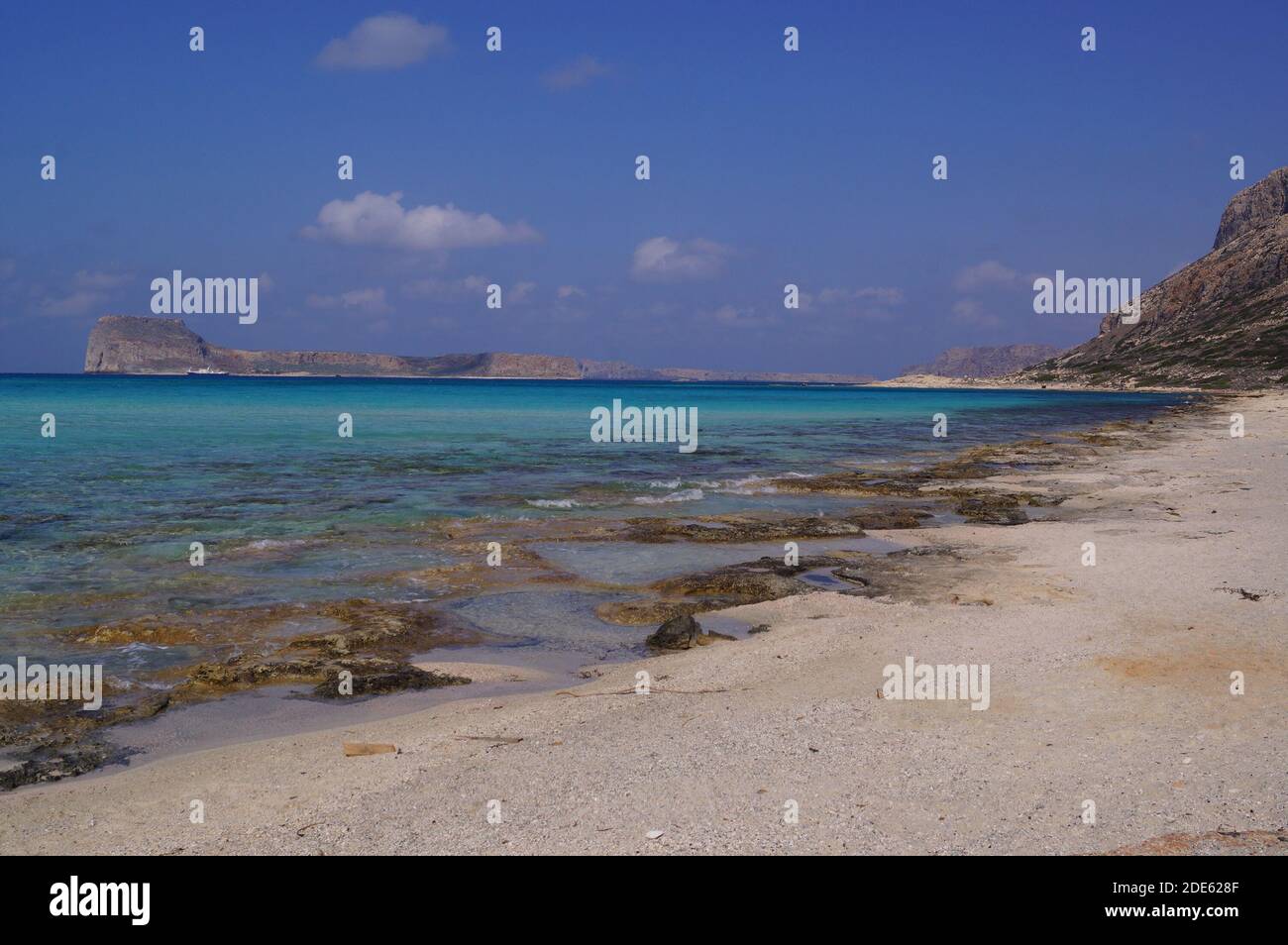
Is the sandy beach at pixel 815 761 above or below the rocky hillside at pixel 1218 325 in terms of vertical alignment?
below

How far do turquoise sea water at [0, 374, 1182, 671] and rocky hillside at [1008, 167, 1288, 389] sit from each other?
76802 mm

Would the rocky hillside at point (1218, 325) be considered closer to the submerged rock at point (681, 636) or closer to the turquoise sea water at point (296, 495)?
the turquoise sea water at point (296, 495)

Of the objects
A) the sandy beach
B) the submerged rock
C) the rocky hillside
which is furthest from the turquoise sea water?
the rocky hillside

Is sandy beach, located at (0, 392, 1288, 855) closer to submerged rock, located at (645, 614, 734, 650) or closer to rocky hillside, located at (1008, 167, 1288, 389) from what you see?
submerged rock, located at (645, 614, 734, 650)

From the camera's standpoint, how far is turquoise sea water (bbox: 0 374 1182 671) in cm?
1423

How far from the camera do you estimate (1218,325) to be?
141 m

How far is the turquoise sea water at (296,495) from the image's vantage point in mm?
14227

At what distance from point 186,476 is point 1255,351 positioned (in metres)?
128

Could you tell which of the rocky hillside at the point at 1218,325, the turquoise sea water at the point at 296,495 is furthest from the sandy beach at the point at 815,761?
the rocky hillside at the point at 1218,325

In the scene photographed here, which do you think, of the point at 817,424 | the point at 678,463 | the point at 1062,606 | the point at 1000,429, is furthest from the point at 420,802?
the point at 817,424

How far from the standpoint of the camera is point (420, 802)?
254 inches

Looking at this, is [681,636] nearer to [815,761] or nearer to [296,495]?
[815,761]

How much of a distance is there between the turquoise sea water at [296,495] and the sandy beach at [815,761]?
3496 mm
